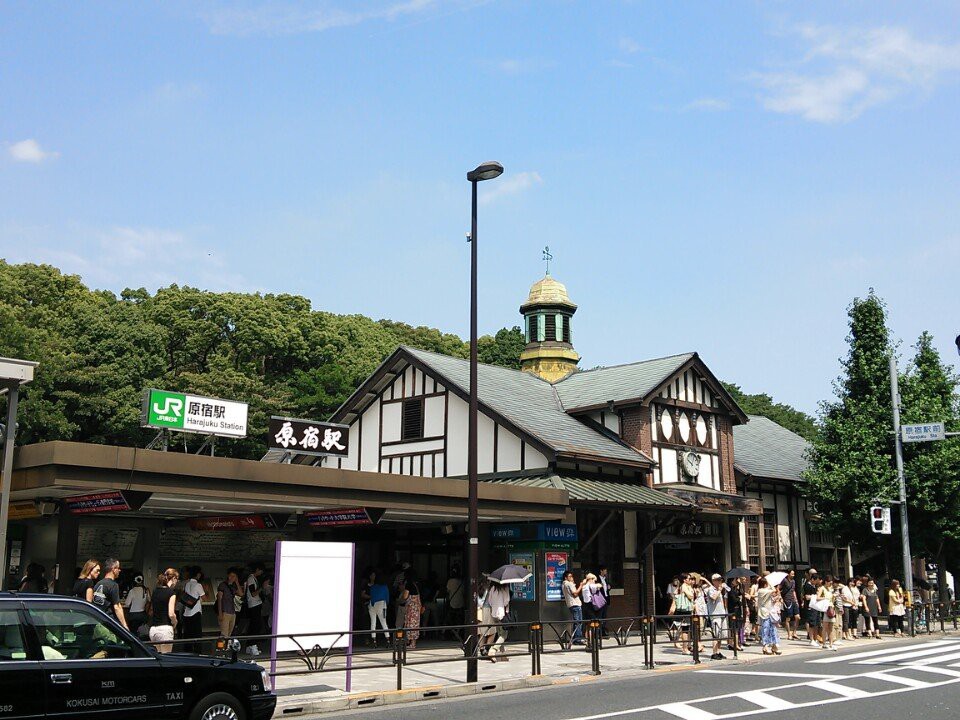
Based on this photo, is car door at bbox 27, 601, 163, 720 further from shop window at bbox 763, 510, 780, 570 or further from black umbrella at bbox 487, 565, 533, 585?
shop window at bbox 763, 510, 780, 570

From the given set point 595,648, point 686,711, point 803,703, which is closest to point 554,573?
point 595,648

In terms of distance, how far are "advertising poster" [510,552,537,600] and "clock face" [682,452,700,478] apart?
8.02 metres

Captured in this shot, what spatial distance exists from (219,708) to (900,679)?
36.3 ft

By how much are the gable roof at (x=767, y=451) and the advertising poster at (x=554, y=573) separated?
11043 mm

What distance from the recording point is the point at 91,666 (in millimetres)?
8383

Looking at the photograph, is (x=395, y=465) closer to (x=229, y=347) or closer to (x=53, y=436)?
(x=53, y=436)

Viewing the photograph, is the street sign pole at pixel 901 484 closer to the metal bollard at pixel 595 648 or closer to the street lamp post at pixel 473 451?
the metal bollard at pixel 595 648

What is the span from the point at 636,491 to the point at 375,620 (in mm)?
8412

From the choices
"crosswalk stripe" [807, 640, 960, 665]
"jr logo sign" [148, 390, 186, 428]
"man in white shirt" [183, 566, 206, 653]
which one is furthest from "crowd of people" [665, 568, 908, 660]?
"jr logo sign" [148, 390, 186, 428]

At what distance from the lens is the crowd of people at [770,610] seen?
20.2 meters

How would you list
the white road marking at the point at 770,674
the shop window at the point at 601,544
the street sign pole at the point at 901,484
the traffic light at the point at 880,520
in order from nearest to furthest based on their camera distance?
the white road marking at the point at 770,674 < the shop window at the point at 601,544 < the traffic light at the point at 880,520 < the street sign pole at the point at 901,484

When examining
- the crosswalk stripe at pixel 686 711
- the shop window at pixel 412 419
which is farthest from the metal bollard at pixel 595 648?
the shop window at pixel 412 419

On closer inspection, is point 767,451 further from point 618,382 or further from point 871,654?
point 871,654

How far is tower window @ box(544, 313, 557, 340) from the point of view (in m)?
39.0
